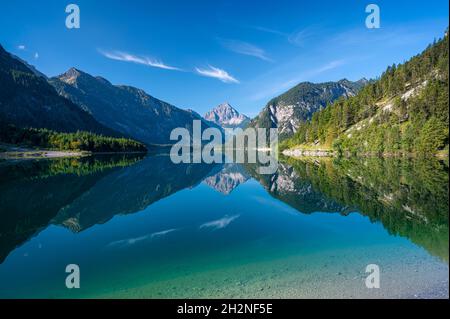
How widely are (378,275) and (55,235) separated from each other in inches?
1013

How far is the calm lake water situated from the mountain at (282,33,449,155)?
71.1 meters

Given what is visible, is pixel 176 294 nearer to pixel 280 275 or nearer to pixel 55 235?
pixel 280 275

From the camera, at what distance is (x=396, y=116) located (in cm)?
12331

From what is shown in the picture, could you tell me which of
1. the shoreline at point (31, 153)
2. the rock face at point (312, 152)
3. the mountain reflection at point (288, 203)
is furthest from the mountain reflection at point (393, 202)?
the shoreline at point (31, 153)

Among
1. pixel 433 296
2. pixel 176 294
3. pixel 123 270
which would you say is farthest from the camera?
pixel 123 270

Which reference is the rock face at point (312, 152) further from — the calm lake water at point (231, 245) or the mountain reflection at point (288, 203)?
the calm lake water at point (231, 245)

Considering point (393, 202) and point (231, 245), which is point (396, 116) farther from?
point (231, 245)

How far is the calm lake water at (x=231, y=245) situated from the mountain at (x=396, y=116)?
71.1 metres

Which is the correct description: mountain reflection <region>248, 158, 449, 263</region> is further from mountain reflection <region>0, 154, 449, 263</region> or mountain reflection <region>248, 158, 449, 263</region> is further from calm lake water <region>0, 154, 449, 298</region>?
calm lake water <region>0, 154, 449, 298</region>

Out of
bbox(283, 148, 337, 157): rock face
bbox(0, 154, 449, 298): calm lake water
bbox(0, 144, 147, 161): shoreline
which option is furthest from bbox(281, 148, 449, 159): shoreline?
bbox(0, 144, 147, 161): shoreline

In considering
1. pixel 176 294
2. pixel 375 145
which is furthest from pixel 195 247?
pixel 375 145

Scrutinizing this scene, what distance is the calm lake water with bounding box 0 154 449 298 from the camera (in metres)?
14.3

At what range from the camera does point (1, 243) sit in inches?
850

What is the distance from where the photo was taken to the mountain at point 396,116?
9750 centimetres
